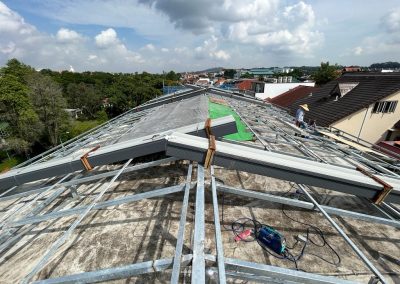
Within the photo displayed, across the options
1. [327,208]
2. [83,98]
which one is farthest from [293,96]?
[83,98]

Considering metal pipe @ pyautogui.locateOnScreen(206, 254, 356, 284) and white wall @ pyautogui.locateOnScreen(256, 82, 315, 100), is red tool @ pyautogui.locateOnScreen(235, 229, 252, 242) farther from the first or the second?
white wall @ pyautogui.locateOnScreen(256, 82, 315, 100)

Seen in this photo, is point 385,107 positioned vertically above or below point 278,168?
below

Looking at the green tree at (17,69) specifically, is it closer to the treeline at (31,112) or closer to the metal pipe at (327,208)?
the treeline at (31,112)

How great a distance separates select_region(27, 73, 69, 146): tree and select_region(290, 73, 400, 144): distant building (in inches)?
1297

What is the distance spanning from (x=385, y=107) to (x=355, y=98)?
2.61 m

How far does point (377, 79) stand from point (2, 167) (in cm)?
4540

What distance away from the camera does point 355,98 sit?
22.8 meters

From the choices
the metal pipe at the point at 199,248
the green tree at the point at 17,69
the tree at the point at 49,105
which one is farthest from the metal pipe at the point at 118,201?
the green tree at the point at 17,69

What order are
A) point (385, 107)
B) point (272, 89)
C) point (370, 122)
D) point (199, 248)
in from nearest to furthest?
point (199, 248) → point (385, 107) → point (370, 122) → point (272, 89)

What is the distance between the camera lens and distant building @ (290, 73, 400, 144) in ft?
68.8

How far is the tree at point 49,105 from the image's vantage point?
98.2 feet

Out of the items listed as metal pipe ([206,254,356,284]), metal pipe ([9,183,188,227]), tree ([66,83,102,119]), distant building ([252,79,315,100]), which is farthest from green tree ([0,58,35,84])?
metal pipe ([206,254,356,284])

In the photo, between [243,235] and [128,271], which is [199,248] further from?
[243,235]

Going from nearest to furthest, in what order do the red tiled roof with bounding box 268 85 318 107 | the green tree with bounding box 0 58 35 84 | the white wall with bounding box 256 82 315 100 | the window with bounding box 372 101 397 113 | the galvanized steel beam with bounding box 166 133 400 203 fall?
the galvanized steel beam with bounding box 166 133 400 203 < the window with bounding box 372 101 397 113 < the red tiled roof with bounding box 268 85 318 107 < the green tree with bounding box 0 58 35 84 < the white wall with bounding box 256 82 315 100
